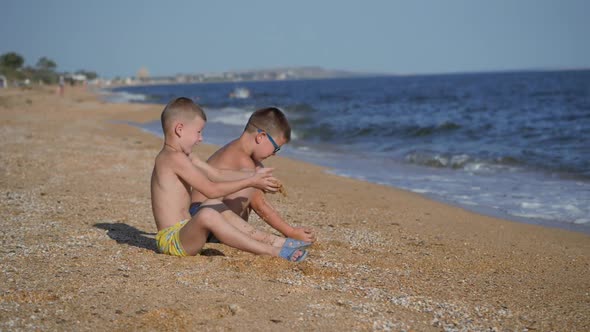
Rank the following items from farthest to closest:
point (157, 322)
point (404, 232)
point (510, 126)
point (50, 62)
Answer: point (50, 62) → point (510, 126) → point (404, 232) → point (157, 322)

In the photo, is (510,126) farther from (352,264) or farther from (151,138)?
(352,264)

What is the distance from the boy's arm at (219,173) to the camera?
450 cm

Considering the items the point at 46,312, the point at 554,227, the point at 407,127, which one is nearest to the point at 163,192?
the point at 46,312

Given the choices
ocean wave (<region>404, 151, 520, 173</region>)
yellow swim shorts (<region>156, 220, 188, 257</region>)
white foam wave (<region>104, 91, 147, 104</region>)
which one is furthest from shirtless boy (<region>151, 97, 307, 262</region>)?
white foam wave (<region>104, 91, 147, 104</region>)

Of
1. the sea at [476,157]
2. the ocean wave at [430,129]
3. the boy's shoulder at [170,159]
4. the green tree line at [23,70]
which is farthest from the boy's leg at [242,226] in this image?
the green tree line at [23,70]

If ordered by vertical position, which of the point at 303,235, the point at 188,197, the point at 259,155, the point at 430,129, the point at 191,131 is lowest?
the point at 430,129

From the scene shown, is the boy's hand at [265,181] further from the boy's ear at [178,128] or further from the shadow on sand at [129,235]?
the shadow on sand at [129,235]

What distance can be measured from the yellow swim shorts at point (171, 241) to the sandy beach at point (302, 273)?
77 mm

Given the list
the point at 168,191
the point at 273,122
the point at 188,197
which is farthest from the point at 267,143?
the point at 168,191

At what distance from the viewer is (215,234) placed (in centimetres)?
416

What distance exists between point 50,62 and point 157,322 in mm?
108989

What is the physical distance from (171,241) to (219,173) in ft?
2.05

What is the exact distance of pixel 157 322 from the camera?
304cm

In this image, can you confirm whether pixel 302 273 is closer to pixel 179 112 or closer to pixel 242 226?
pixel 242 226
